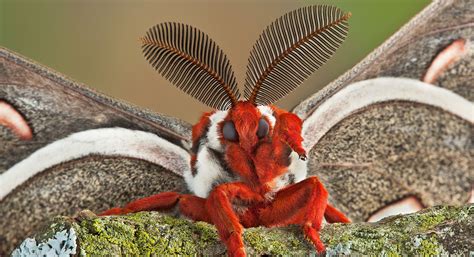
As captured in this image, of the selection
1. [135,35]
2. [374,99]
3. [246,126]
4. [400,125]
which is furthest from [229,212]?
[135,35]

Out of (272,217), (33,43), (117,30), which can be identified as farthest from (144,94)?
(272,217)

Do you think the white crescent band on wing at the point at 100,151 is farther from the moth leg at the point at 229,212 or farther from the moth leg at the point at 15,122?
the moth leg at the point at 229,212

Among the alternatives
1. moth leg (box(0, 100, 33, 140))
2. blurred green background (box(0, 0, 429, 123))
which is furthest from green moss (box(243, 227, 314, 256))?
blurred green background (box(0, 0, 429, 123))

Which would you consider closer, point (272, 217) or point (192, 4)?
point (272, 217)

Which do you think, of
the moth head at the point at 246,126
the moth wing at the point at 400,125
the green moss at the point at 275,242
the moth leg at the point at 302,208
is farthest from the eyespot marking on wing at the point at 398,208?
the green moss at the point at 275,242

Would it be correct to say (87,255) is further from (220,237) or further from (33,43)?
(33,43)
